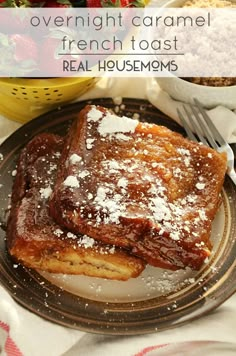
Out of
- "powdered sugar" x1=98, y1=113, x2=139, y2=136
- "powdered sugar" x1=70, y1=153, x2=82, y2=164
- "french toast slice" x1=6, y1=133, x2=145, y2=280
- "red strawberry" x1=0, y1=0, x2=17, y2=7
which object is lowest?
"french toast slice" x1=6, y1=133, x2=145, y2=280

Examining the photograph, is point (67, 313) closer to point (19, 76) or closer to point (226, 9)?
point (19, 76)

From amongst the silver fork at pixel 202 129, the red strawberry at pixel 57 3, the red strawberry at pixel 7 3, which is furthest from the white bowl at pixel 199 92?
the red strawberry at pixel 7 3

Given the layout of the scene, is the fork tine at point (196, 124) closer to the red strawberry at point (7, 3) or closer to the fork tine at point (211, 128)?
the fork tine at point (211, 128)

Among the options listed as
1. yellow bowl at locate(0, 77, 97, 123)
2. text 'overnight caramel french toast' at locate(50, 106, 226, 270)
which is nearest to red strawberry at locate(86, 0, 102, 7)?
yellow bowl at locate(0, 77, 97, 123)

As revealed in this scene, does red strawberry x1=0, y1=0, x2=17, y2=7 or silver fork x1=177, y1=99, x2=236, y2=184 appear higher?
red strawberry x1=0, y1=0, x2=17, y2=7

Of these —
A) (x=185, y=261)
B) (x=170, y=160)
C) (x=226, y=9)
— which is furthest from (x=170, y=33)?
(x=185, y=261)

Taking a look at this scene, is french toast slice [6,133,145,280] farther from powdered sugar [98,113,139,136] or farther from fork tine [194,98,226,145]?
fork tine [194,98,226,145]
